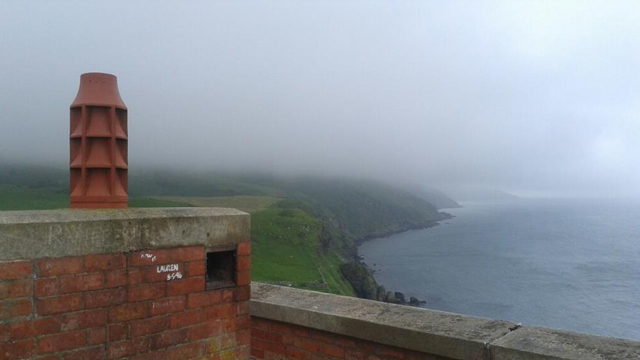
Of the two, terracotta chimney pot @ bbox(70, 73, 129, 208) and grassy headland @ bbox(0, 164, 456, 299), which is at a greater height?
terracotta chimney pot @ bbox(70, 73, 129, 208)

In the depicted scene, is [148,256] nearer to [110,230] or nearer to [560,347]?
[110,230]

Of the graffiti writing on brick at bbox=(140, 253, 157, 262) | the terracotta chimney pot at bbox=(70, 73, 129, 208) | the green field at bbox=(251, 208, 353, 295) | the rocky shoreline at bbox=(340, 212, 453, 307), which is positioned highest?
the terracotta chimney pot at bbox=(70, 73, 129, 208)

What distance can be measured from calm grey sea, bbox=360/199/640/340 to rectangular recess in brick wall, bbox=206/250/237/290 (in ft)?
163

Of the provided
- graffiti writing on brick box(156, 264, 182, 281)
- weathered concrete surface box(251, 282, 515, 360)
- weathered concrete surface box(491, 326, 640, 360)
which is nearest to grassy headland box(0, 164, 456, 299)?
weathered concrete surface box(251, 282, 515, 360)

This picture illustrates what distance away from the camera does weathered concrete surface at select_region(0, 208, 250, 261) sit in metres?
2.77

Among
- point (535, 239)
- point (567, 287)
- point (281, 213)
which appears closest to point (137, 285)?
point (567, 287)

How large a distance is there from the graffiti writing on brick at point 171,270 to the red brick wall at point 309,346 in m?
1.28

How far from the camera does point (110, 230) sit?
308cm

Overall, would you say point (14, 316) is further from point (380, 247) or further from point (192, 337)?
point (380, 247)

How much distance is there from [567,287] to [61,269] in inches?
2819

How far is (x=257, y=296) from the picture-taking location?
4750 mm

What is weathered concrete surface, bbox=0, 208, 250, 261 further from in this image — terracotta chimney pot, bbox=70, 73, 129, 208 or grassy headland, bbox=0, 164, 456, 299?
grassy headland, bbox=0, 164, 456, 299

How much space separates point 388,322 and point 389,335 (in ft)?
0.33

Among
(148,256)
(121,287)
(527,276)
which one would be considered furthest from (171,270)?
(527,276)
